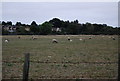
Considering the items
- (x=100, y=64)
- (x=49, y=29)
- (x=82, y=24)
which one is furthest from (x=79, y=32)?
(x=100, y=64)

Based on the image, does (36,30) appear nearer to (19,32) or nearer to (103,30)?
(19,32)

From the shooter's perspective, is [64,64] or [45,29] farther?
[45,29]

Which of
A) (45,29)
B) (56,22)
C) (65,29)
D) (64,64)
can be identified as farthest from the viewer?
(56,22)

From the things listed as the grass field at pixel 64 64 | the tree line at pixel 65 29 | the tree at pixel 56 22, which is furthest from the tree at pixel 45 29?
the grass field at pixel 64 64

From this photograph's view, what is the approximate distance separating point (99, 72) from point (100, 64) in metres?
2.07

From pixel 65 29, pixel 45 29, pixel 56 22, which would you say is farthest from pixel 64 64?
pixel 56 22

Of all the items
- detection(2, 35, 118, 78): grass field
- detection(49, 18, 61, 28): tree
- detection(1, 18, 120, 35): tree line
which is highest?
detection(49, 18, 61, 28): tree

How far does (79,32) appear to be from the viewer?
432 feet

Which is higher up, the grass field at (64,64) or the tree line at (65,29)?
the tree line at (65,29)

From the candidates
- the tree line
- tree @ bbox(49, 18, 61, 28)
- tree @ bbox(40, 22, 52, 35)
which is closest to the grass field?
the tree line

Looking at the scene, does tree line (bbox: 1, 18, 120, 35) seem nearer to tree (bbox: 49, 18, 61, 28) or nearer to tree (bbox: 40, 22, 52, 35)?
tree (bbox: 40, 22, 52, 35)

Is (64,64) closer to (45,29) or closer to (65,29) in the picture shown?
(45,29)

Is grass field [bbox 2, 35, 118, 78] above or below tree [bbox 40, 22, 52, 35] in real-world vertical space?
below

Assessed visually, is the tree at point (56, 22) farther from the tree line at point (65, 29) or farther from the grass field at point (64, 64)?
the grass field at point (64, 64)
